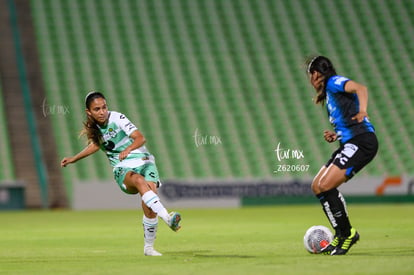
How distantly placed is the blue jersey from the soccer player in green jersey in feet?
6.70

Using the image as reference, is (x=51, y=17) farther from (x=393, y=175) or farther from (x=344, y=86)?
(x=344, y=86)

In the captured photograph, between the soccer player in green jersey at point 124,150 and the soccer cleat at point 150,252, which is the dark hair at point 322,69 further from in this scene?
the soccer cleat at point 150,252

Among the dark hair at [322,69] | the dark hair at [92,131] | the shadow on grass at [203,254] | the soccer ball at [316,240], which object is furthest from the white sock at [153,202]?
the dark hair at [322,69]

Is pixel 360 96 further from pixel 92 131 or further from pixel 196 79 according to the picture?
pixel 196 79

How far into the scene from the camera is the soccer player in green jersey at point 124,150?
29.8 feet

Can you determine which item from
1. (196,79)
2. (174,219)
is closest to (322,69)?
(174,219)

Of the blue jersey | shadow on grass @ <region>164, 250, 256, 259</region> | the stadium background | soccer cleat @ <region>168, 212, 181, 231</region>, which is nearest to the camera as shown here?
soccer cleat @ <region>168, 212, 181, 231</region>

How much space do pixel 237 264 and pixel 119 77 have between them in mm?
19844

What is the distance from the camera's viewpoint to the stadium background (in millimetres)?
24656

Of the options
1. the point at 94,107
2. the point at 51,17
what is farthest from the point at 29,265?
the point at 51,17

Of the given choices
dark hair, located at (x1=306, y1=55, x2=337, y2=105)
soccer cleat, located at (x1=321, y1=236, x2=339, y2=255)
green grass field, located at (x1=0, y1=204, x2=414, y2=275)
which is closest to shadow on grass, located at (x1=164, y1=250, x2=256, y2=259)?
green grass field, located at (x1=0, y1=204, x2=414, y2=275)

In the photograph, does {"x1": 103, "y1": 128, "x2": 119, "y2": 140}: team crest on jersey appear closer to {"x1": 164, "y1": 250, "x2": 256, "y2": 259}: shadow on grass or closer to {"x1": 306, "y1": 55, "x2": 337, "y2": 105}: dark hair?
{"x1": 164, "y1": 250, "x2": 256, "y2": 259}: shadow on grass

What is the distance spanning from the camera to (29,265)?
824cm

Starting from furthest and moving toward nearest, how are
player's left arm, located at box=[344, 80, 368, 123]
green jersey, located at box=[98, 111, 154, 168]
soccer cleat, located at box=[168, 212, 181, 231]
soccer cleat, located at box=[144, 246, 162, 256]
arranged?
green jersey, located at box=[98, 111, 154, 168] < soccer cleat, located at box=[144, 246, 162, 256] < soccer cleat, located at box=[168, 212, 181, 231] < player's left arm, located at box=[344, 80, 368, 123]
